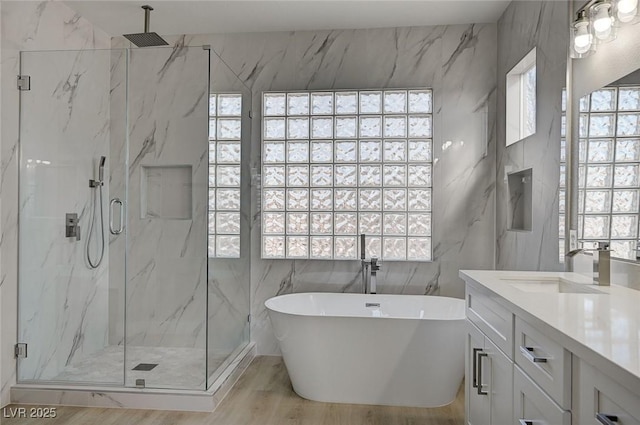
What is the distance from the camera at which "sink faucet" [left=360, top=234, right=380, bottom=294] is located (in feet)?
11.5

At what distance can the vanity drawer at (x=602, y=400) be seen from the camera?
86 cm

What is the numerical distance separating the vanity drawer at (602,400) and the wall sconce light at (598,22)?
1.48 meters

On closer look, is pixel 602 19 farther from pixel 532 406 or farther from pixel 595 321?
pixel 532 406

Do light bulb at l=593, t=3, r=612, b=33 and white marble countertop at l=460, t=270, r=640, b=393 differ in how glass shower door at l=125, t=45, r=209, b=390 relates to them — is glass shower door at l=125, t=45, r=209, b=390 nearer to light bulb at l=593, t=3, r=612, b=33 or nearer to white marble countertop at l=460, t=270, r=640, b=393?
white marble countertop at l=460, t=270, r=640, b=393

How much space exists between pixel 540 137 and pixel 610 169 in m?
0.82

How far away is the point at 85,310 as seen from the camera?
326 cm

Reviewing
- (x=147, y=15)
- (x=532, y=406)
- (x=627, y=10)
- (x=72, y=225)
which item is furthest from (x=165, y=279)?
(x=627, y=10)

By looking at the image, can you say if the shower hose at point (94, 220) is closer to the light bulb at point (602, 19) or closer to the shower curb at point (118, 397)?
the shower curb at point (118, 397)

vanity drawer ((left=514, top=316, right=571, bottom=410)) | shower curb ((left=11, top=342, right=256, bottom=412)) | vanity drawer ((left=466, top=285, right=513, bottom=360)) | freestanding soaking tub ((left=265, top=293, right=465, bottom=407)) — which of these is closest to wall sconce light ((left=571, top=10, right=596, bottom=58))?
vanity drawer ((left=466, top=285, right=513, bottom=360))

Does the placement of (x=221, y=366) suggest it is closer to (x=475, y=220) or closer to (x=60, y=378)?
(x=60, y=378)

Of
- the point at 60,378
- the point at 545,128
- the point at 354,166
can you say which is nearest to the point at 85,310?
the point at 60,378

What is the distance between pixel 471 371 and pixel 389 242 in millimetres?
1646

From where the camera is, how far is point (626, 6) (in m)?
1.77

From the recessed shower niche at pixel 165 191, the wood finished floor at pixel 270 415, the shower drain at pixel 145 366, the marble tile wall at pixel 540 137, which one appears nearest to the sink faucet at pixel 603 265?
the marble tile wall at pixel 540 137
